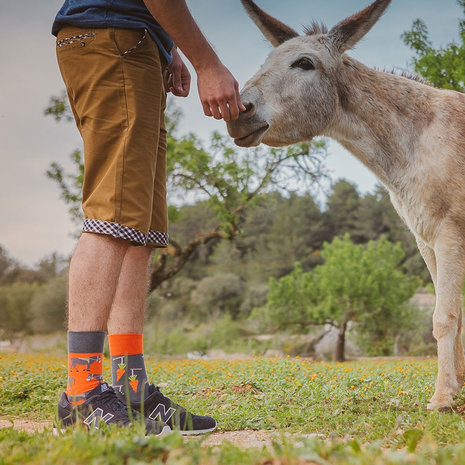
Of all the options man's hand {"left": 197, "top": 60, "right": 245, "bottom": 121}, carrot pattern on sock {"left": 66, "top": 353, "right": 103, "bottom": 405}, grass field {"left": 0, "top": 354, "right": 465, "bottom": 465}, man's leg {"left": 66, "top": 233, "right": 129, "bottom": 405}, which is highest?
man's hand {"left": 197, "top": 60, "right": 245, "bottom": 121}

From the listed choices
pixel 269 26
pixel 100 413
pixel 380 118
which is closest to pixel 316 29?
pixel 269 26

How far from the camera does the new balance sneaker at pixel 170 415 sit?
102 inches

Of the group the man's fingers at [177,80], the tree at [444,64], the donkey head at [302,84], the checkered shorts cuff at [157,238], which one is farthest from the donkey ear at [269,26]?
the tree at [444,64]

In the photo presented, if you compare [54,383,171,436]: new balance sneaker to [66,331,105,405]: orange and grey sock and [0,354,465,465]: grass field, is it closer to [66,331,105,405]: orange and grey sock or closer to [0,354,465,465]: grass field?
[66,331,105,405]: orange and grey sock

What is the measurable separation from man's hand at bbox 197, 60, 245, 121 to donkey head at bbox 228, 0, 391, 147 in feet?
2.05

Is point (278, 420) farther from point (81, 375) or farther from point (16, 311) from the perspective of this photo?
point (16, 311)

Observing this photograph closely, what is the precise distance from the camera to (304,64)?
369cm

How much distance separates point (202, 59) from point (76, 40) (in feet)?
2.06

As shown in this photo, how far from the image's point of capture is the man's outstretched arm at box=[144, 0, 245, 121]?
246cm

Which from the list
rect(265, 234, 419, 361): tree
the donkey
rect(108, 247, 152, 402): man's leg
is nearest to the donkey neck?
the donkey

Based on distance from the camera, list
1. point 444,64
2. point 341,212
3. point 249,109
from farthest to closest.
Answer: point 341,212 → point 444,64 → point 249,109

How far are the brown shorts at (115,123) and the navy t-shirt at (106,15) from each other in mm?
34

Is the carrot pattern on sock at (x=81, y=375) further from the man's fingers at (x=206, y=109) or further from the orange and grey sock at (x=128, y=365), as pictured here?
the man's fingers at (x=206, y=109)

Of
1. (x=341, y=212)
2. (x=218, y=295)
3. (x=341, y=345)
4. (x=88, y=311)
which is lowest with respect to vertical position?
(x=341, y=345)
